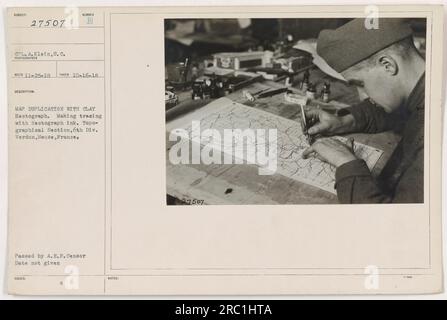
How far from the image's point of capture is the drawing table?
886 millimetres

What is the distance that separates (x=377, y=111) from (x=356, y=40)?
0.46 ft

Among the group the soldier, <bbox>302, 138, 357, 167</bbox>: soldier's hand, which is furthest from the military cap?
<bbox>302, 138, 357, 167</bbox>: soldier's hand

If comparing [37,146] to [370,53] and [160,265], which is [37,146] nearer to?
[160,265]

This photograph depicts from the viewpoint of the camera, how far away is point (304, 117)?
889 millimetres

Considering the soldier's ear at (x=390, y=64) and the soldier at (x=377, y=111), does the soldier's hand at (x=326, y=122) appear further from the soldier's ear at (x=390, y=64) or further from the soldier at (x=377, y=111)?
the soldier's ear at (x=390, y=64)

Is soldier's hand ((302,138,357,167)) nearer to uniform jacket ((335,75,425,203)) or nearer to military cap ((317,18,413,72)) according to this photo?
uniform jacket ((335,75,425,203))

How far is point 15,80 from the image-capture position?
2.89ft

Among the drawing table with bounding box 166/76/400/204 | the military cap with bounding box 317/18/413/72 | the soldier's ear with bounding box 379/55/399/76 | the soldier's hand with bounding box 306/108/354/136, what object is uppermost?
the military cap with bounding box 317/18/413/72

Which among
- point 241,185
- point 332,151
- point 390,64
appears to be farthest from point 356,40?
point 241,185

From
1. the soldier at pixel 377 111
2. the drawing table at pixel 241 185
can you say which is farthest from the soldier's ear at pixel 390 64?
the drawing table at pixel 241 185

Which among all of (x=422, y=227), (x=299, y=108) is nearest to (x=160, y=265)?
(x=299, y=108)

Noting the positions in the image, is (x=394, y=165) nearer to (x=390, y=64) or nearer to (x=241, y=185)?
(x=390, y=64)

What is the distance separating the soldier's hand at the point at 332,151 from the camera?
2.90ft

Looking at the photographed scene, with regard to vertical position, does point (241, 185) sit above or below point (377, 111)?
below
